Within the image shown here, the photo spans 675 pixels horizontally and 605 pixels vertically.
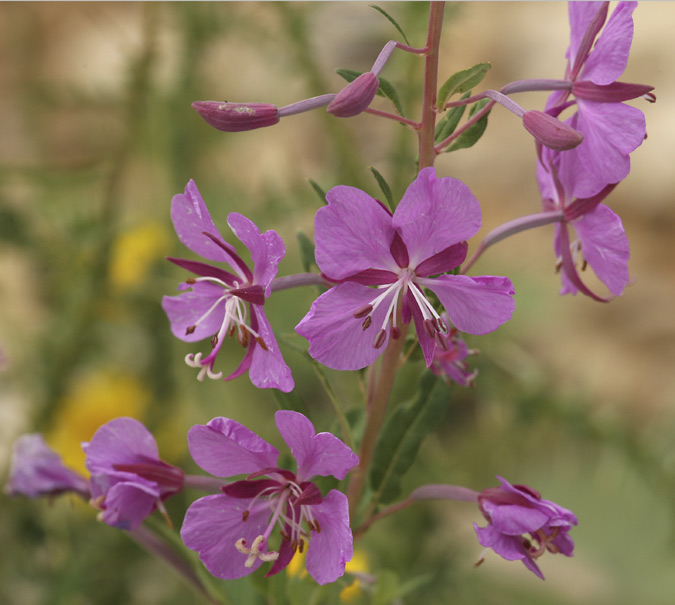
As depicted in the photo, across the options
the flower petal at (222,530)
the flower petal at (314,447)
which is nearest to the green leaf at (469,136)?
the flower petal at (314,447)

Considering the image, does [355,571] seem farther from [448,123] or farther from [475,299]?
[448,123]

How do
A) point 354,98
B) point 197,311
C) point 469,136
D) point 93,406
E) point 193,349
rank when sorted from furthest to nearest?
point 93,406, point 193,349, point 197,311, point 469,136, point 354,98

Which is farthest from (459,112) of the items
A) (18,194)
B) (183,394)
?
(18,194)

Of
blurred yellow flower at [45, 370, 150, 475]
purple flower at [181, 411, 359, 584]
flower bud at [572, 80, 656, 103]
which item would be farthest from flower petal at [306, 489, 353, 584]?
blurred yellow flower at [45, 370, 150, 475]

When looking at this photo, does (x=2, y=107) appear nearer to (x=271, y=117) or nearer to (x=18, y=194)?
(x=18, y=194)

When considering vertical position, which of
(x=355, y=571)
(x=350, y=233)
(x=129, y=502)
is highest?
(x=350, y=233)

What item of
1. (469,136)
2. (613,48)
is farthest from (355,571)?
(613,48)

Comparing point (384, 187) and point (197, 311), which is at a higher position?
point (384, 187)
